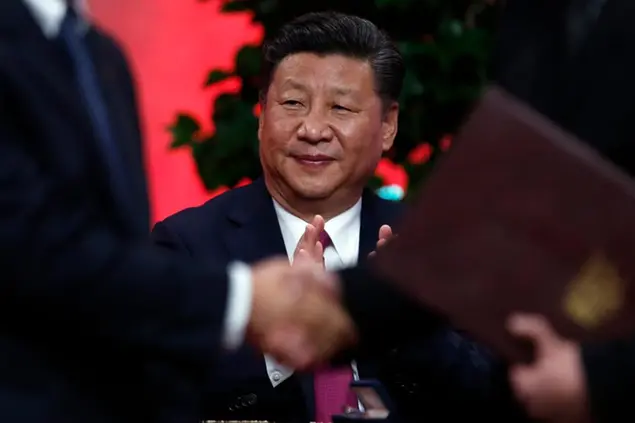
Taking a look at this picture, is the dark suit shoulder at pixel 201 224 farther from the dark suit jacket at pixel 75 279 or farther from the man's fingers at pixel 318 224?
the dark suit jacket at pixel 75 279

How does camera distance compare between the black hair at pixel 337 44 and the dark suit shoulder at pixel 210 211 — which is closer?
the dark suit shoulder at pixel 210 211

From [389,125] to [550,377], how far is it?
1.40 meters

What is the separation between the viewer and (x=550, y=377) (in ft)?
5.41

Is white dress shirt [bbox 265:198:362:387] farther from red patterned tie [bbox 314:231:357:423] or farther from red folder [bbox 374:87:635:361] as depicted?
red folder [bbox 374:87:635:361]

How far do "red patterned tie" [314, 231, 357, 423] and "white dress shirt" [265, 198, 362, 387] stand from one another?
9.4 inches

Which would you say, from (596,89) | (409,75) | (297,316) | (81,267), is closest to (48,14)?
(81,267)

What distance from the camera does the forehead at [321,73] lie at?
9.23 ft

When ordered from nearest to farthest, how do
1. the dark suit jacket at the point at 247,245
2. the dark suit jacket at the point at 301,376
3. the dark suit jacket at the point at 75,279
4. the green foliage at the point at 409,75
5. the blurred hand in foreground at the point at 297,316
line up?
the dark suit jacket at the point at 75,279 < the blurred hand in foreground at the point at 297,316 < the dark suit jacket at the point at 301,376 < the dark suit jacket at the point at 247,245 < the green foliage at the point at 409,75

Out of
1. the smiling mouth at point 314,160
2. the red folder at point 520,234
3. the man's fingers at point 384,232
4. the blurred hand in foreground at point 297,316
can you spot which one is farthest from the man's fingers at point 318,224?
the red folder at point 520,234

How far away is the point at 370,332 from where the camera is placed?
1955 millimetres

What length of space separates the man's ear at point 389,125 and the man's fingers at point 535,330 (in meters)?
1.32

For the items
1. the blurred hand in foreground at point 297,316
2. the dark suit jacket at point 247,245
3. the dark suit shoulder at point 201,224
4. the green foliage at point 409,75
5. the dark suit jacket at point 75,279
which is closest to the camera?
the dark suit jacket at point 75,279

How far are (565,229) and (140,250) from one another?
0.50 meters

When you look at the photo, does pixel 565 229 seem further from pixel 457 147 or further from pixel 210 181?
pixel 210 181
